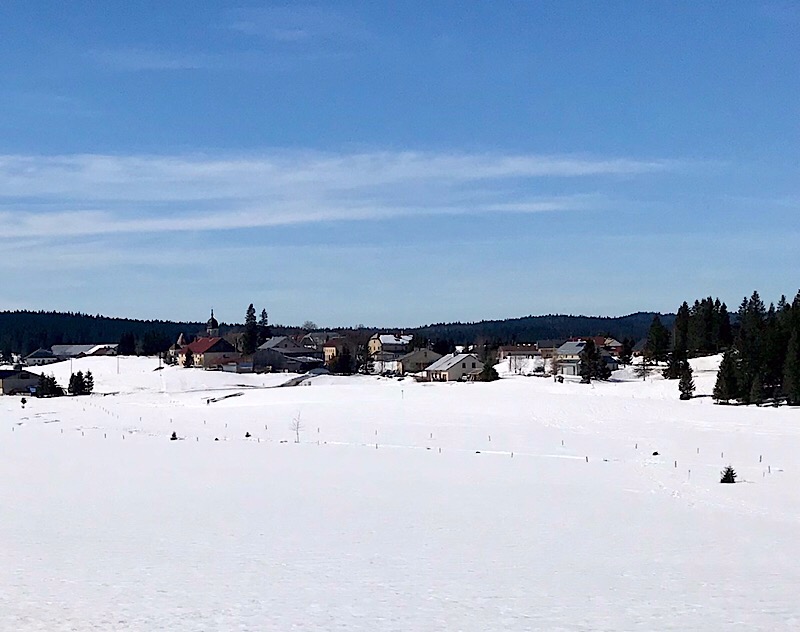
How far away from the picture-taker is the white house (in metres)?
96.2

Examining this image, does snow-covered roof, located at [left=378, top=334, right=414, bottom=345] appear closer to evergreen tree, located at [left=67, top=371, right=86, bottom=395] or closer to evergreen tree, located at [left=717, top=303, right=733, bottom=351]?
evergreen tree, located at [left=717, top=303, right=733, bottom=351]

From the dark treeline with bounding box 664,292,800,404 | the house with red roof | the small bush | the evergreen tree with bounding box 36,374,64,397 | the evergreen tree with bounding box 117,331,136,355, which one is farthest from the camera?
the evergreen tree with bounding box 117,331,136,355

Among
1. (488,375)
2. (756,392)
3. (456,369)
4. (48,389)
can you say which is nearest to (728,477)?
(756,392)

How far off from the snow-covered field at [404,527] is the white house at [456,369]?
1815 inches

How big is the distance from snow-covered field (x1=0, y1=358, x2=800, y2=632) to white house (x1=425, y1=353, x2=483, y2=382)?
4610 centimetres

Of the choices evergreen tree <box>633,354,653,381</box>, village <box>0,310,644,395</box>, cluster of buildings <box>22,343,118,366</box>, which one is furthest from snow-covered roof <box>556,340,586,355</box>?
cluster of buildings <box>22,343,118,366</box>

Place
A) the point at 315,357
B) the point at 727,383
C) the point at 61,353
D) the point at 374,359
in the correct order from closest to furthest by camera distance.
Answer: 1. the point at 727,383
2. the point at 374,359
3. the point at 315,357
4. the point at 61,353

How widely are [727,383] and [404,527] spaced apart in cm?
4620

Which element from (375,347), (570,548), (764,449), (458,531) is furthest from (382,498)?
(375,347)

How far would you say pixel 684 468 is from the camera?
3294cm

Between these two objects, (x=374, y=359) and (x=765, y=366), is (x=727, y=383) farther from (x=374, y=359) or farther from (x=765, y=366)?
(x=374, y=359)

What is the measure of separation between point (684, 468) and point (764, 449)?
774 centimetres

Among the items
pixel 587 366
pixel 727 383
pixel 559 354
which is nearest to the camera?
pixel 727 383

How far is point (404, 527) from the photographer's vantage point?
21203mm
